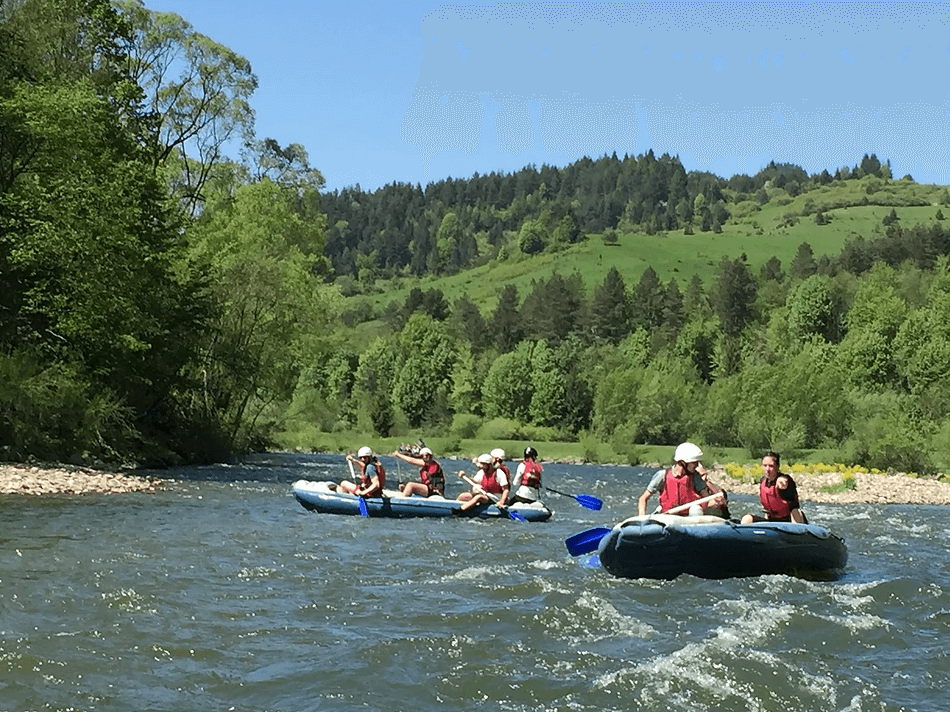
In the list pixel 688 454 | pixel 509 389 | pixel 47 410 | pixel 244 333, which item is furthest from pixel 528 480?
pixel 509 389

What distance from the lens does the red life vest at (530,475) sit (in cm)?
2347

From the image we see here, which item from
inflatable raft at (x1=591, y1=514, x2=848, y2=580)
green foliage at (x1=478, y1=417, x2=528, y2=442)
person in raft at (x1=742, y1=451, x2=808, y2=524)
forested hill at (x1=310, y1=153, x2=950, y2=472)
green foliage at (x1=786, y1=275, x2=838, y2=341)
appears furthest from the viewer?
green foliage at (x1=786, y1=275, x2=838, y2=341)

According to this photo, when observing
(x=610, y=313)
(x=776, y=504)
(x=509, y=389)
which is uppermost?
(x=610, y=313)

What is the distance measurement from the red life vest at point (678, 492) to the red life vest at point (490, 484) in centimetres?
818

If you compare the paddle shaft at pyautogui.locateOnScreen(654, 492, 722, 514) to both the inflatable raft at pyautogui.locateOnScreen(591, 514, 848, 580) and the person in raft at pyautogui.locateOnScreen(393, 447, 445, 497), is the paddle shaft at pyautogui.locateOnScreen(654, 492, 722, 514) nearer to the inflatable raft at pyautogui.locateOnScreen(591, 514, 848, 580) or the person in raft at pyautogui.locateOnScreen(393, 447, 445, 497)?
the inflatable raft at pyautogui.locateOnScreen(591, 514, 848, 580)

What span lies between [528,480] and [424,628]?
13.3 meters

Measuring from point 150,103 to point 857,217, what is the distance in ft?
519

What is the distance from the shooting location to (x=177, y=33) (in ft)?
130

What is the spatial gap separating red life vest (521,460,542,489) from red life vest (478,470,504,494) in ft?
3.27

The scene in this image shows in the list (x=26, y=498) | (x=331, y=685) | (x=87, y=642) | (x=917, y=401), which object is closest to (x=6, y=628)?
(x=87, y=642)

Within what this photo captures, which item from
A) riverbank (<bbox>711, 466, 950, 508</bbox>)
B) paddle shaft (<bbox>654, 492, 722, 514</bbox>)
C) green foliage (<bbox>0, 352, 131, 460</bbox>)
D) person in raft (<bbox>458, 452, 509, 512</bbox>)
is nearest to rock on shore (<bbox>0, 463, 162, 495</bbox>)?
green foliage (<bbox>0, 352, 131, 460</bbox>)

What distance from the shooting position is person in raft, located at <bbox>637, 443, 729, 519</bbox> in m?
→ 14.1

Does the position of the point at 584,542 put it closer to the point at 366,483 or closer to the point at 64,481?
the point at 366,483

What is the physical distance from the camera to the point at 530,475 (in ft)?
77.5
